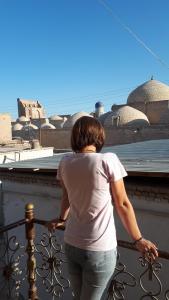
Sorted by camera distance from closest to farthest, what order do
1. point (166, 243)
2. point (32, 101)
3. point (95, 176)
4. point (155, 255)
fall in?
point (95, 176) < point (155, 255) < point (166, 243) < point (32, 101)

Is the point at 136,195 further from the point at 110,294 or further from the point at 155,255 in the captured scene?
the point at 155,255

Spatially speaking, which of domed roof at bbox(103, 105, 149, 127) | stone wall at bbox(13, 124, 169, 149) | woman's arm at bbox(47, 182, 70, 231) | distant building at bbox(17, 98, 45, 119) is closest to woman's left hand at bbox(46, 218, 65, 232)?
woman's arm at bbox(47, 182, 70, 231)

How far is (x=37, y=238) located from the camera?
20.8ft

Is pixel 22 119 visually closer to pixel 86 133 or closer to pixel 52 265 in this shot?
pixel 52 265

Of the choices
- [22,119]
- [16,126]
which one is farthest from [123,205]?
[22,119]

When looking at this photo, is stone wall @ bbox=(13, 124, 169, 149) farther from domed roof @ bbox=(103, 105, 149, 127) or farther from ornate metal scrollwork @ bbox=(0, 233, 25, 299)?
ornate metal scrollwork @ bbox=(0, 233, 25, 299)

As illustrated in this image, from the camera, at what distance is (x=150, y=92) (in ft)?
105

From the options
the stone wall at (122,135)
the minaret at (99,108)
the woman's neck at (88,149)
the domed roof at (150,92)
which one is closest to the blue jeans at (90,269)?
the woman's neck at (88,149)

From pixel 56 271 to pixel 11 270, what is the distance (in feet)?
1.63

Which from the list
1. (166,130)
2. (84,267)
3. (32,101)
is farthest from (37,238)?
(32,101)

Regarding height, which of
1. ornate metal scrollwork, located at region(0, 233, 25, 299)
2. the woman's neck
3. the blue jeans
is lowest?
ornate metal scrollwork, located at region(0, 233, 25, 299)

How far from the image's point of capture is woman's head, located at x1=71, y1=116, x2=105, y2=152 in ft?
6.43

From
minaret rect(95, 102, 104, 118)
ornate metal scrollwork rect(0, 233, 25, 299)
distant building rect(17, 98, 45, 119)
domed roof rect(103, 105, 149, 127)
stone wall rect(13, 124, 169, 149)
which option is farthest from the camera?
distant building rect(17, 98, 45, 119)

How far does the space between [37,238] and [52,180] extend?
1.25 metres
